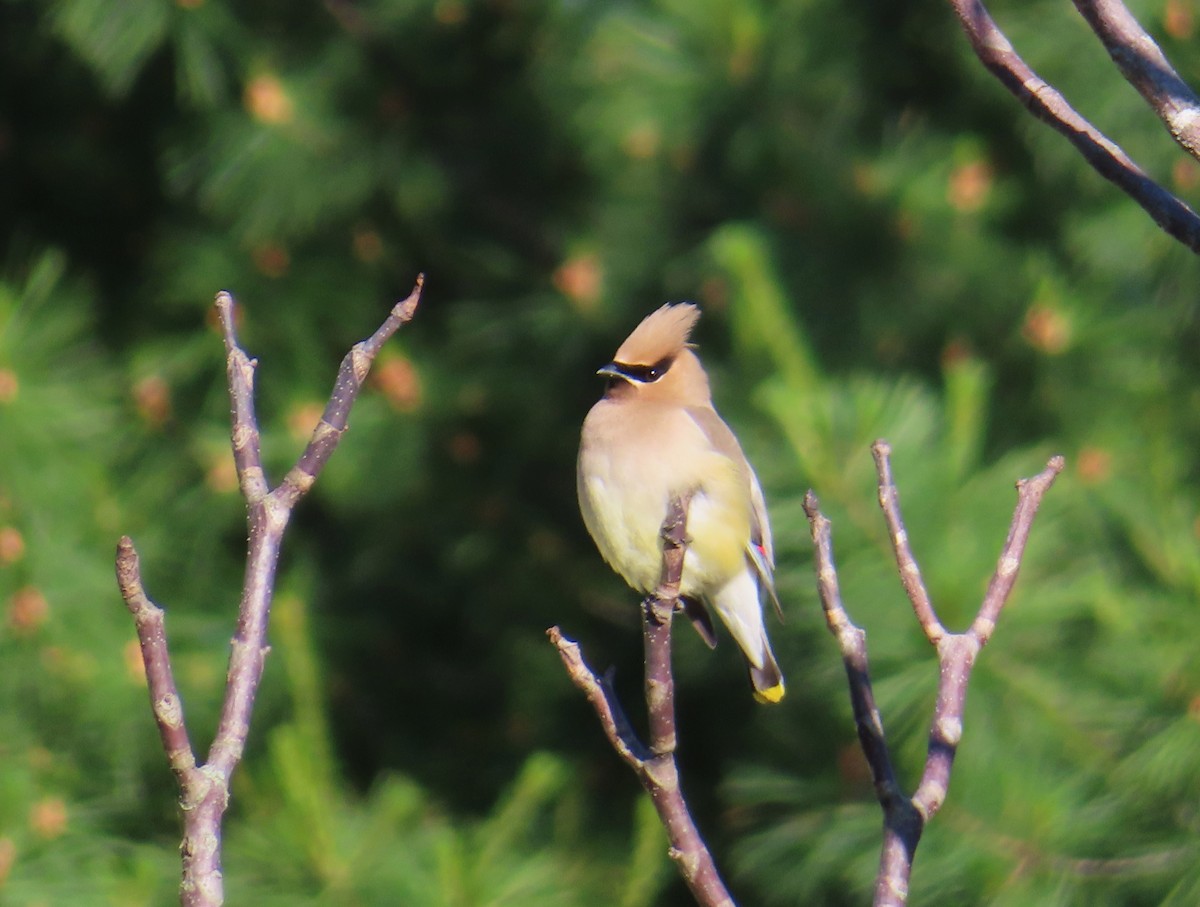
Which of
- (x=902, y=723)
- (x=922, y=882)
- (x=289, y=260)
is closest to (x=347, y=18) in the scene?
(x=289, y=260)

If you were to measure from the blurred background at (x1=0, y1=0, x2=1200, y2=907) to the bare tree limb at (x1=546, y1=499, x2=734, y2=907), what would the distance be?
152 cm

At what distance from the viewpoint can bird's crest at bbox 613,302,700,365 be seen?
2785 mm

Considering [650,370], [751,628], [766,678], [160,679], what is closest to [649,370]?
[650,370]


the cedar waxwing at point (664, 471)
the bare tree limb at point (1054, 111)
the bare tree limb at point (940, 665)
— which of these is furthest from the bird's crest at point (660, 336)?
the bare tree limb at point (1054, 111)

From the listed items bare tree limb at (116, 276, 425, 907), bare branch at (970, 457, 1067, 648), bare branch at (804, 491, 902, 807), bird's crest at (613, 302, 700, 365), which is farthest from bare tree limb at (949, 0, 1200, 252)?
bird's crest at (613, 302, 700, 365)

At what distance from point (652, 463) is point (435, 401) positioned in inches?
73.3

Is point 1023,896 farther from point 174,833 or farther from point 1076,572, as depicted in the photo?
point 174,833

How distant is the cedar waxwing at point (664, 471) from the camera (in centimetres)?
265

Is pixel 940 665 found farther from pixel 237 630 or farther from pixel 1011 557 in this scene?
Answer: pixel 237 630

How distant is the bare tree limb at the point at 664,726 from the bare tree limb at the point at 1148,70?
23.6 inches

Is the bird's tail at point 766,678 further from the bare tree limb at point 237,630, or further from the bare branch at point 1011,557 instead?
the bare tree limb at point 237,630

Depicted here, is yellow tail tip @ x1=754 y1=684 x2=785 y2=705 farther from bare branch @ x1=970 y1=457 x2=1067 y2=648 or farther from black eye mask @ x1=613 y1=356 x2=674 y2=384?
bare branch @ x1=970 y1=457 x2=1067 y2=648

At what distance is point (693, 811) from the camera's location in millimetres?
4371

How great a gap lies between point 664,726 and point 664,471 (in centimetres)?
110
